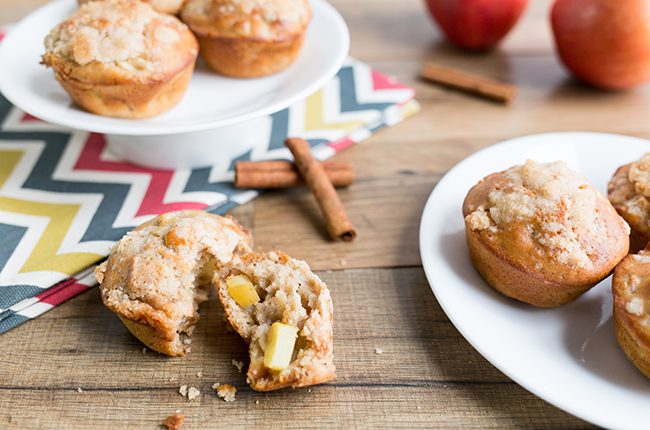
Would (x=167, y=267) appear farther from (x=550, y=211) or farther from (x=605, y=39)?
(x=605, y=39)

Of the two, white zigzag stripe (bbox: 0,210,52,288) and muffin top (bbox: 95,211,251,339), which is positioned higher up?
muffin top (bbox: 95,211,251,339)

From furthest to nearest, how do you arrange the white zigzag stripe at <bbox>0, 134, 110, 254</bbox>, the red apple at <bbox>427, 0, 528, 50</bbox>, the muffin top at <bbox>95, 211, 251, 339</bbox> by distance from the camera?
the red apple at <bbox>427, 0, 528, 50</bbox> → the white zigzag stripe at <bbox>0, 134, 110, 254</bbox> → the muffin top at <bbox>95, 211, 251, 339</bbox>

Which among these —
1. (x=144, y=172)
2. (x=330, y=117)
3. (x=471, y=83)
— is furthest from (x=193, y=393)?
(x=471, y=83)

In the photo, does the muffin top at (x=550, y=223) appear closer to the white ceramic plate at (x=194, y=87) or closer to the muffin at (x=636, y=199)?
the muffin at (x=636, y=199)

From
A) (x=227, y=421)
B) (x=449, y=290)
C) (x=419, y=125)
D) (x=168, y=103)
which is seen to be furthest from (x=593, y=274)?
(x=168, y=103)

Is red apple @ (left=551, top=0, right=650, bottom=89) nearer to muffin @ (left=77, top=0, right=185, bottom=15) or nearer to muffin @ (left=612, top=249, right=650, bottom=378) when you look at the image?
muffin @ (left=612, top=249, right=650, bottom=378)

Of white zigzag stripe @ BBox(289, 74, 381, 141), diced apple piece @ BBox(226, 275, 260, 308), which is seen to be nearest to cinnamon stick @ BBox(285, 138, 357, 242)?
white zigzag stripe @ BBox(289, 74, 381, 141)

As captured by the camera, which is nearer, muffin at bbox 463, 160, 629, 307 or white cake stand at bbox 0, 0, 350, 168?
muffin at bbox 463, 160, 629, 307
